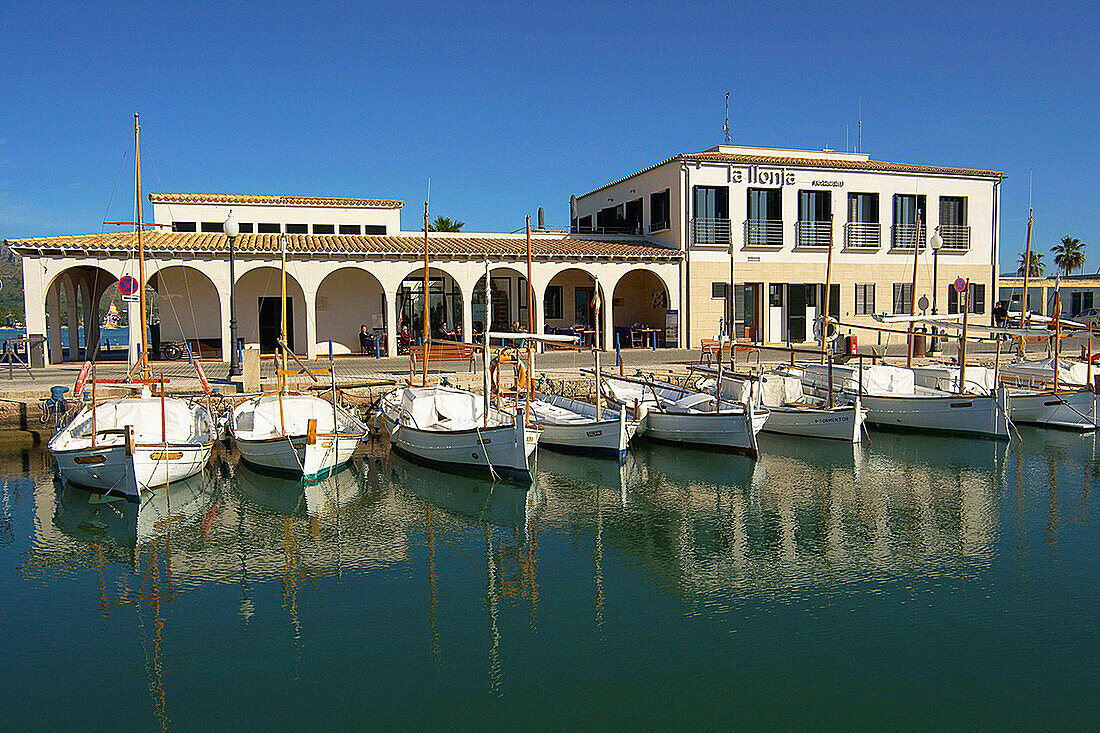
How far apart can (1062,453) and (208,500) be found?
65.6 feet

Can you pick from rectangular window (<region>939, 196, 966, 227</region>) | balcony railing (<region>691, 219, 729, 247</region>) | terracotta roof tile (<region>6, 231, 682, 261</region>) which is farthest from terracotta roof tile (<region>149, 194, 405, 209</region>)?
rectangular window (<region>939, 196, 966, 227</region>)

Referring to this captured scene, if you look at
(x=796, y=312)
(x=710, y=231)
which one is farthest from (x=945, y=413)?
(x=710, y=231)

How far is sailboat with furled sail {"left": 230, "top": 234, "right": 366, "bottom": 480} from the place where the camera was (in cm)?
1898

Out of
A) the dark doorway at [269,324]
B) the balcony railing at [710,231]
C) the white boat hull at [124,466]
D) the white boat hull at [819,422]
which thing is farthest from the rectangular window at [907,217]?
the white boat hull at [124,466]

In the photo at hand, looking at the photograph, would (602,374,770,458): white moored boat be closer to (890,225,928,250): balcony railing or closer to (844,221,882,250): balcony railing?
(844,221,882,250): balcony railing

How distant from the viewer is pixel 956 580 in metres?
12.9

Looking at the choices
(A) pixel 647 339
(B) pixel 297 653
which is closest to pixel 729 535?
(B) pixel 297 653

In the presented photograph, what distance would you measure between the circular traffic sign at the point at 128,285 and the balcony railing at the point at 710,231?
20.0 meters

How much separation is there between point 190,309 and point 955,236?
100ft

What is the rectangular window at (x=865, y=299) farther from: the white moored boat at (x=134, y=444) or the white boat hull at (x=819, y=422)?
the white moored boat at (x=134, y=444)

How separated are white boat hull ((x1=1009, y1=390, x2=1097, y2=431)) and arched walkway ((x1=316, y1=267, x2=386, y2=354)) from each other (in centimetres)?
2128

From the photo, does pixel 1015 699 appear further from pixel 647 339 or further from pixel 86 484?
pixel 647 339

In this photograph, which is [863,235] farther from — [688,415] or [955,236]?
[688,415]

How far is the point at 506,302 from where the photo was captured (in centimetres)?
3678
